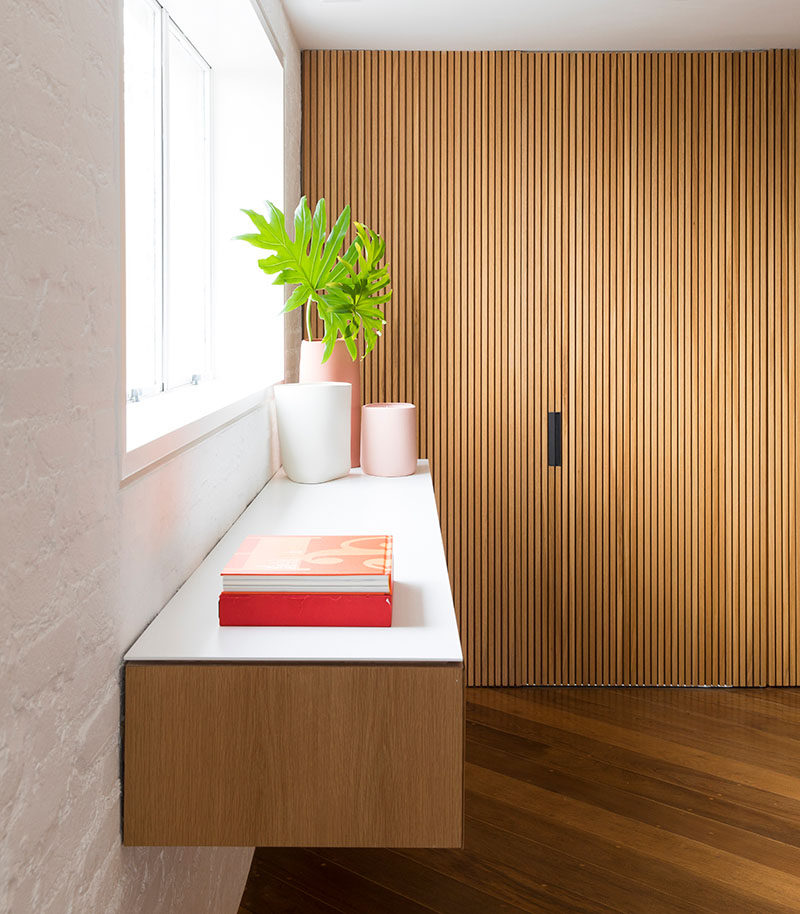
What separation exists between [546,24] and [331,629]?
259cm

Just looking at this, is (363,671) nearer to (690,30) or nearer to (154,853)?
(154,853)

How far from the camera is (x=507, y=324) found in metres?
3.63

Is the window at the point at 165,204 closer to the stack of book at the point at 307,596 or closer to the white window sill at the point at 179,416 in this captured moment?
the white window sill at the point at 179,416

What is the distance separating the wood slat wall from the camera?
3549 mm

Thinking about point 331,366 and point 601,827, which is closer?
point 601,827

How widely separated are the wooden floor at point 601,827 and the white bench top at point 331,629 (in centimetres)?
96

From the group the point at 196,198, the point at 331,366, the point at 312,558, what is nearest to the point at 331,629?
the point at 312,558

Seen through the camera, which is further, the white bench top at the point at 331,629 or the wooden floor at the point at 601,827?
the wooden floor at the point at 601,827

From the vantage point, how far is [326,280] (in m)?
2.65

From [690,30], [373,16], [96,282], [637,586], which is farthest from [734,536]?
[96,282]

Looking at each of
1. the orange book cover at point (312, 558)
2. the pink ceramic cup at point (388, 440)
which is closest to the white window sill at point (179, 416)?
the orange book cover at point (312, 558)

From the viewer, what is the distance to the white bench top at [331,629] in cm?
128

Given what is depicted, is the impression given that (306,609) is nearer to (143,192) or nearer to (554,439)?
(143,192)

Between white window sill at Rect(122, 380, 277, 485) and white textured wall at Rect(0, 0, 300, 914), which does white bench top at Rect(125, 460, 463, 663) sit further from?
white window sill at Rect(122, 380, 277, 485)
